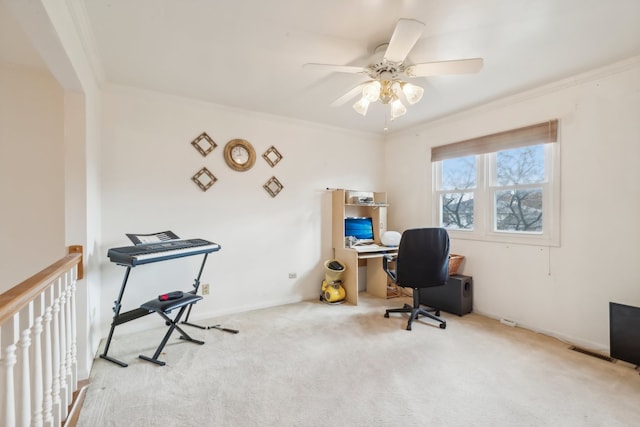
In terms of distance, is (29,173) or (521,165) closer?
(29,173)

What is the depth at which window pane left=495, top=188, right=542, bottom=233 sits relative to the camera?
119 inches

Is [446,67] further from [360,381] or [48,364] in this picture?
[48,364]

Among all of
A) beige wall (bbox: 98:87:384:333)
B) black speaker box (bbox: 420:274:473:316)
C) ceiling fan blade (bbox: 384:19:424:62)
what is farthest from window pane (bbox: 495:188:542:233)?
ceiling fan blade (bbox: 384:19:424:62)

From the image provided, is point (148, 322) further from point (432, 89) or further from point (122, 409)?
point (432, 89)

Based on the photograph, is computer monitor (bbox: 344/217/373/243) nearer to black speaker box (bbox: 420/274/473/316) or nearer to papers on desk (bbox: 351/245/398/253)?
papers on desk (bbox: 351/245/398/253)

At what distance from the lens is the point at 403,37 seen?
1693mm

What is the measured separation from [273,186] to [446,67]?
2.37m

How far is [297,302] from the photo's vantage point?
12.8 feet

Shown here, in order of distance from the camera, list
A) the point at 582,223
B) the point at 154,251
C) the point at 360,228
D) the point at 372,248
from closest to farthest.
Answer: the point at 154,251, the point at 582,223, the point at 372,248, the point at 360,228

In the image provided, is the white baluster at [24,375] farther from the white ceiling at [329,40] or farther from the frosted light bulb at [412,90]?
the frosted light bulb at [412,90]

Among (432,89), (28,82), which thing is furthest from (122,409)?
(432,89)

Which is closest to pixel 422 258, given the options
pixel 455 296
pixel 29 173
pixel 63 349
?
pixel 455 296

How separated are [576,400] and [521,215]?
5.86 feet

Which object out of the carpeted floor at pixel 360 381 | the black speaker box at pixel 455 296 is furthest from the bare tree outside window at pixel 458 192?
the carpeted floor at pixel 360 381
